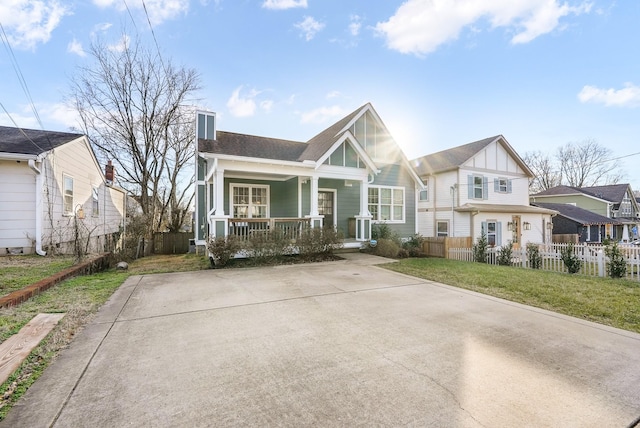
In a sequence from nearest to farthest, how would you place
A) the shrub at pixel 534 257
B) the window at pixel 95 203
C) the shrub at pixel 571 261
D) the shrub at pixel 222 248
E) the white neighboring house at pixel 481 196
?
1. the shrub at pixel 222 248
2. the shrub at pixel 571 261
3. the shrub at pixel 534 257
4. the window at pixel 95 203
5. the white neighboring house at pixel 481 196

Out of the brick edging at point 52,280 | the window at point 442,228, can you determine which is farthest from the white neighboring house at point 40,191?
the window at point 442,228

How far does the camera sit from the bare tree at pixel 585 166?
39.4 m

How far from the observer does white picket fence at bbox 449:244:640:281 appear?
27.4 ft

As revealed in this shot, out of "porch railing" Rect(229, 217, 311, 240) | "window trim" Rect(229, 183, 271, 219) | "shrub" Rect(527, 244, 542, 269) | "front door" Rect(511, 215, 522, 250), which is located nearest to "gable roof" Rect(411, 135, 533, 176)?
"front door" Rect(511, 215, 522, 250)

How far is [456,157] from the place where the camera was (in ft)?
63.3

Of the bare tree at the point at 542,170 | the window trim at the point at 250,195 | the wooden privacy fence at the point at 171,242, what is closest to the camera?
the window trim at the point at 250,195

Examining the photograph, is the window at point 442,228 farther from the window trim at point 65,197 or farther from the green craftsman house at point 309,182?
the window trim at point 65,197

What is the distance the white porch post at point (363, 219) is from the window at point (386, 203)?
220cm

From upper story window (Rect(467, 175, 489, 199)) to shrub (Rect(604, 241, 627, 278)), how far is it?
10591 mm

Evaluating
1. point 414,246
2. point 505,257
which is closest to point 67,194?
point 414,246

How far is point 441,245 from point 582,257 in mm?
5291

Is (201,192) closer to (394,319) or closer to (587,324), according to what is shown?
(394,319)

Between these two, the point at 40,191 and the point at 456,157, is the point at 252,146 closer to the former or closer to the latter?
the point at 40,191

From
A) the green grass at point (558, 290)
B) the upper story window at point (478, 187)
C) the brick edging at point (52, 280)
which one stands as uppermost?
the upper story window at point (478, 187)
